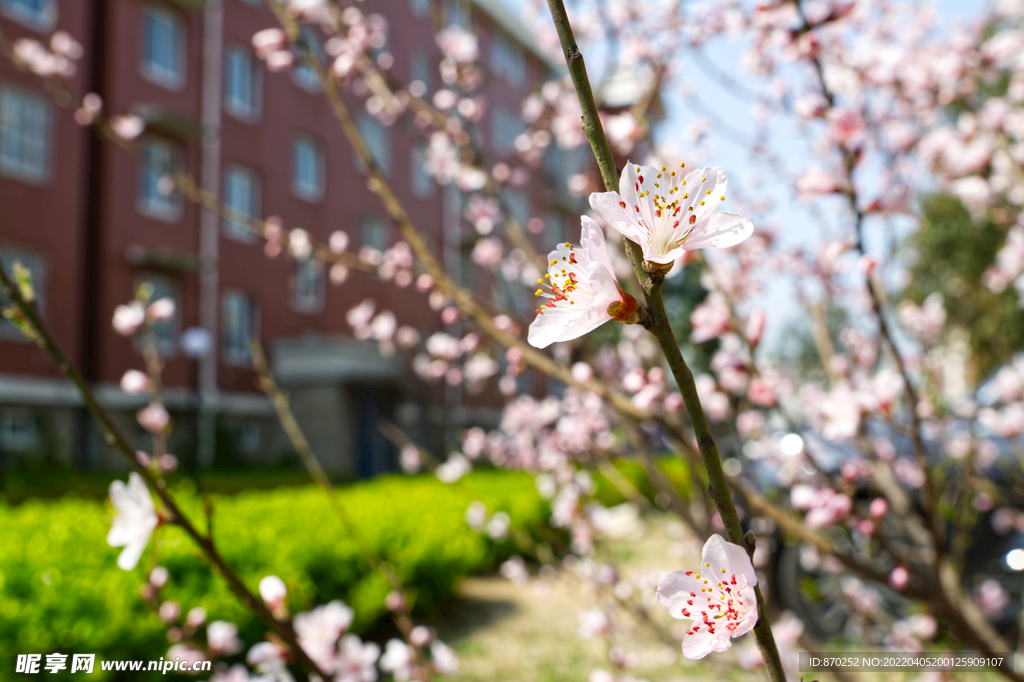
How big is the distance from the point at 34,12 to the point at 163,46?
266 centimetres

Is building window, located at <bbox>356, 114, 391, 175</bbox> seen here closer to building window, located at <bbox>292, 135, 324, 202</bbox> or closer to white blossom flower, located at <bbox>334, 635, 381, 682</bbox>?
building window, located at <bbox>292, 135, 324, 202</bbox>

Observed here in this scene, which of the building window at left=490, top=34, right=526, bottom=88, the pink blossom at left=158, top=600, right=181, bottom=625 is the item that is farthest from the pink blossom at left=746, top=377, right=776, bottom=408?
the building window at left=490, top=34, right=526, bottom=88

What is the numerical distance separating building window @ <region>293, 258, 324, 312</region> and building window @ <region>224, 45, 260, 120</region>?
352cm

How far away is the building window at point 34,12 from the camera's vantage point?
1191cm

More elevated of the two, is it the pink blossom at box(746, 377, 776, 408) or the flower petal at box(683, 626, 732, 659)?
the pink blossom at box(746, 377, 776, 408)

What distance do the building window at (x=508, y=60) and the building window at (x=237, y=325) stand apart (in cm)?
1148

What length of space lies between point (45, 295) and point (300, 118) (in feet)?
24.8

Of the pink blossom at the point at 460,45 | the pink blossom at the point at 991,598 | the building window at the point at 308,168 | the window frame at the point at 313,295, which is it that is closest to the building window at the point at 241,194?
the building window at the point at 308,168

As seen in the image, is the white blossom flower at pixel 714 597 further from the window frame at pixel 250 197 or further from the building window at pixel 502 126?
the building window at pixel 502 126

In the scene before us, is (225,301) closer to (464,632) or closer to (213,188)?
(213,188)

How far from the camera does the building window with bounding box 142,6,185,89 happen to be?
14367mm

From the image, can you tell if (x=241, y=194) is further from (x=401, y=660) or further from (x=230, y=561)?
(x=401, y=660)

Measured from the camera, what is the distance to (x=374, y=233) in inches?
758

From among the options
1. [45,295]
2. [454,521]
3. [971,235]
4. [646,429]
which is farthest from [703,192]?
[971,235]
